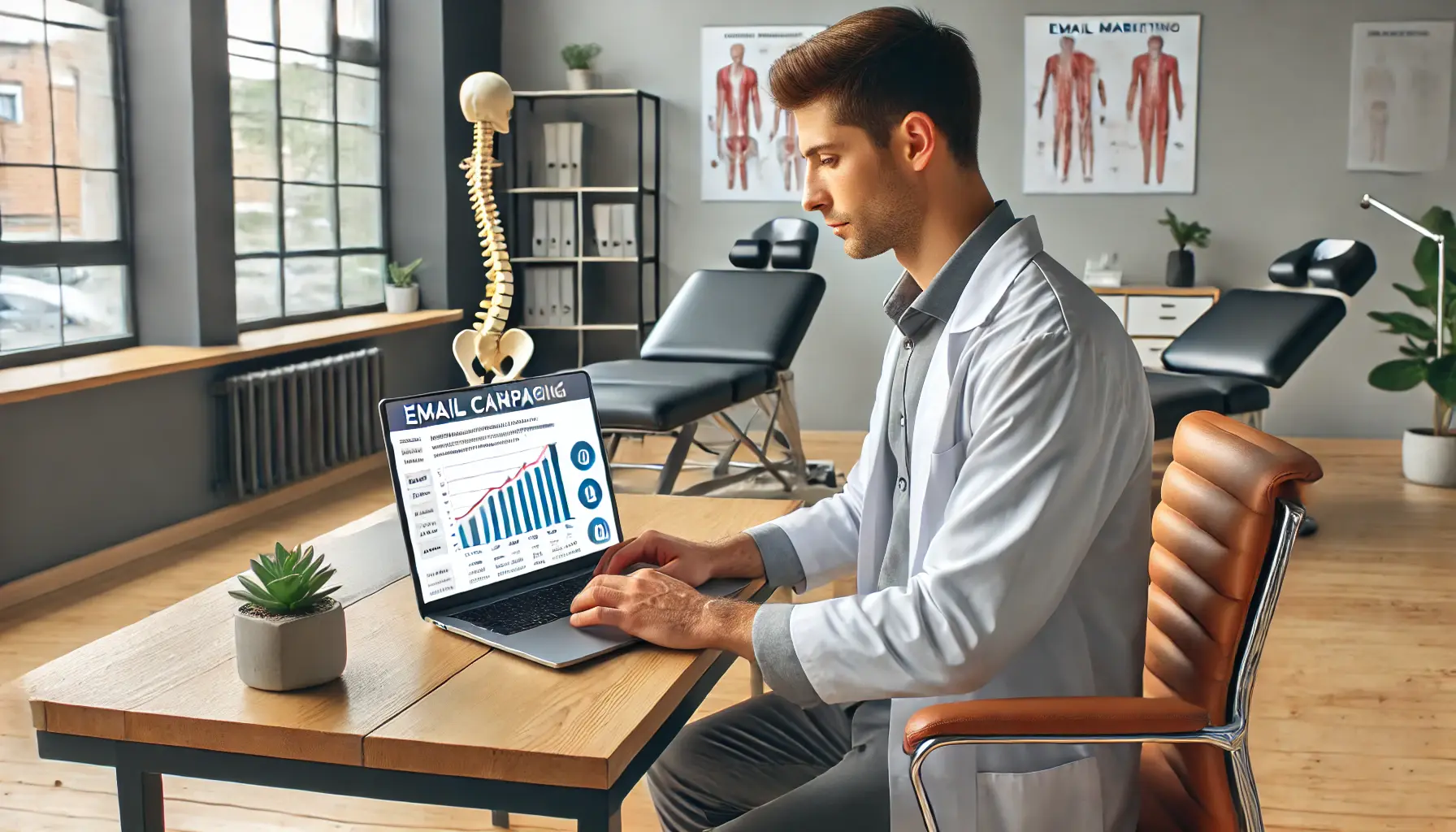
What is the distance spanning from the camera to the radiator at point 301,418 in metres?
Answer: 4.68

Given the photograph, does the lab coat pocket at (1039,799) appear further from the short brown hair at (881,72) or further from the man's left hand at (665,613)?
the short brown hair at (881,72)

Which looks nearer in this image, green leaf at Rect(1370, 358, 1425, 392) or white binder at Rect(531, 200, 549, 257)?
green leaf at Rect(1370, 358, 1425, 392)

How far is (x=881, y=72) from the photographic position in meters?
1.34

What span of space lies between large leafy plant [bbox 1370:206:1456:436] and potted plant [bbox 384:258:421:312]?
4236 mm

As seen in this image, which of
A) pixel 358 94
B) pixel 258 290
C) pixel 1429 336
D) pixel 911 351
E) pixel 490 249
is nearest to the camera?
pixel 911 351

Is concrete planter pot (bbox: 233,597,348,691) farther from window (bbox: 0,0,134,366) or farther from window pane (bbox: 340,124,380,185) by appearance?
window pane (bbox: 340,124,380,185)

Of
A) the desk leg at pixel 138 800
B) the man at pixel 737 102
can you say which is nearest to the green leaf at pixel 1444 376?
the man at pixel 737 102

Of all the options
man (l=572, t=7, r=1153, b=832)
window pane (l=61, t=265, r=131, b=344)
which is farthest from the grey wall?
man (l=572, t=7, r=1153, b=832)

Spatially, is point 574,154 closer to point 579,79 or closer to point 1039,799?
point 579,79

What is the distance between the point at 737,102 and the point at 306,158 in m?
2.16

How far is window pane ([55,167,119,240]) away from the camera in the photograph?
421 centimetres

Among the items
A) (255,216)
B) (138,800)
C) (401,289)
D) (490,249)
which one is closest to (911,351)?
(138,800)

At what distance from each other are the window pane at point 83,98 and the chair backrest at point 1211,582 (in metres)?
3.91

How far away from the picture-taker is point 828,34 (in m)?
1.35
